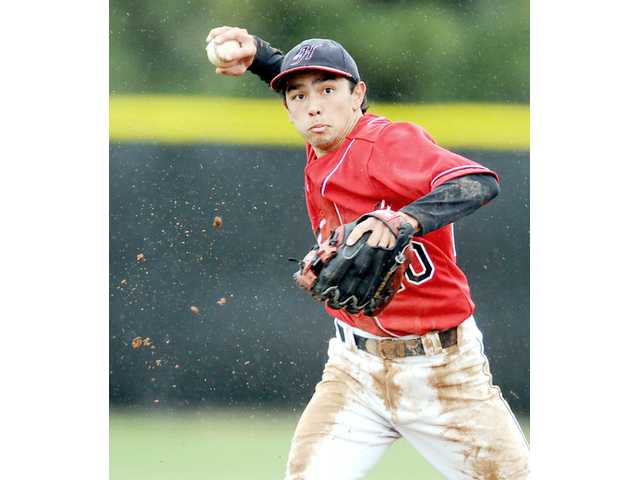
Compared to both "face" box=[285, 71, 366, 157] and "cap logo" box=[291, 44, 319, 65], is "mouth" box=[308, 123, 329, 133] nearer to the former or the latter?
"face" box=[285, 71, 366, 157]

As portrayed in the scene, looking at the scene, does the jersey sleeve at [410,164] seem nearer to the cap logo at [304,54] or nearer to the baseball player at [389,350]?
the baseball player at [389,350]

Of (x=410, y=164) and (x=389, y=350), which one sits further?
(x=389, y=350)

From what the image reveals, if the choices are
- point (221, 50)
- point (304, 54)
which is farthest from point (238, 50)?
point (304, 54)

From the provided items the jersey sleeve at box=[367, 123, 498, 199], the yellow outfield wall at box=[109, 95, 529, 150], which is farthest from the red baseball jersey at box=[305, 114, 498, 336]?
the yellow outfield wall at box=[109, 95, 529, 150]

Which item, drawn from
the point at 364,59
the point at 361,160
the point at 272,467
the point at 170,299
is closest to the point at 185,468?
the point at 272,467

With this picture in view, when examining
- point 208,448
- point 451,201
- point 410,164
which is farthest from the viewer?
point 208,448

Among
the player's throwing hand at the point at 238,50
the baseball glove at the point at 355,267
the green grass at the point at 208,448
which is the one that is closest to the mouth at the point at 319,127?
the baseball glove at the point at 355,267

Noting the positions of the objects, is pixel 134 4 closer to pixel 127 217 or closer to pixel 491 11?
pixel 127 217

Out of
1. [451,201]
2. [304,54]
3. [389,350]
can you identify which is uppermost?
[304,54]

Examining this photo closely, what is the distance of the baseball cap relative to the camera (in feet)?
10.0

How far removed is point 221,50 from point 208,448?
161 cm

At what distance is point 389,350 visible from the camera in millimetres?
3064

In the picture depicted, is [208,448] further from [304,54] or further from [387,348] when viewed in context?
[304,54]

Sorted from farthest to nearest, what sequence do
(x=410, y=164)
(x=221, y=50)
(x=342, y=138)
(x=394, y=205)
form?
(x=221, y=50)
(x=342, y=138)
(x=394, y=205)
(x=410, y=164)
